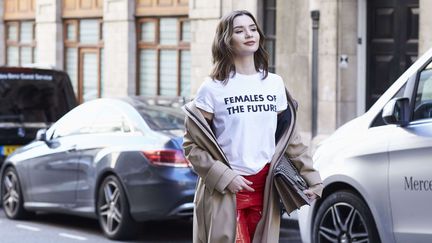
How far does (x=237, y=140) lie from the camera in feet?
21.6

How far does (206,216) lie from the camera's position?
21.8 ft

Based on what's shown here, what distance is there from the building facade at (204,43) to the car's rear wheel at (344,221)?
30.6 feet

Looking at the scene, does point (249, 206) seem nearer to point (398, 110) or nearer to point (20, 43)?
point (398, 110)

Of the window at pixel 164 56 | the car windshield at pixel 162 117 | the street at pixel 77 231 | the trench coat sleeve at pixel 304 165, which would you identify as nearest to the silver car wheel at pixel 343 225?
the trench coat sleeve at pixel 304 165

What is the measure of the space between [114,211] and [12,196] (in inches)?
107

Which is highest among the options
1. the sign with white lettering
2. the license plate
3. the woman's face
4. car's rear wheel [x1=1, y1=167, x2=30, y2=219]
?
the woman's face

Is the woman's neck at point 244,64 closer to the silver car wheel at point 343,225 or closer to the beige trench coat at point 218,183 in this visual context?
the beige trench coat at point 218,183

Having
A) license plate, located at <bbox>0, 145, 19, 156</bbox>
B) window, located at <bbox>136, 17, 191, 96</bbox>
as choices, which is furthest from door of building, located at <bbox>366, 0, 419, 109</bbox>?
license plate, located at <bbox>0, 145, 19, 156</bbox>

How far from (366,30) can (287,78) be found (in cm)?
204

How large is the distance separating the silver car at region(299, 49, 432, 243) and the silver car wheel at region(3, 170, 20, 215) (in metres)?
5.93

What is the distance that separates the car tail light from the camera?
1196 centimetres

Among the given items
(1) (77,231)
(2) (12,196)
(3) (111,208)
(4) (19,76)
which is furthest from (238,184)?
(4) (19,76)

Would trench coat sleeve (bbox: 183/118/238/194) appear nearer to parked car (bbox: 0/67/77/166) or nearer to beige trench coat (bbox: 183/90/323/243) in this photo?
beige trench coat (bbox: 183/90/323/243)

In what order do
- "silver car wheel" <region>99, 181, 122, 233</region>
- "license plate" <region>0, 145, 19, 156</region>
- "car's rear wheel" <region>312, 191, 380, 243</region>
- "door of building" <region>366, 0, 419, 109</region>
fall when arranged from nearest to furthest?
"car's rear wheel" <region>312, 191, 380, 243</region> → "silver car wheel" <region>99, 181, 122, 233</region> → "license plate" <region>0, 145, 19, 156</region> → "door of building" <region>366, 0, 419, 109</region>
